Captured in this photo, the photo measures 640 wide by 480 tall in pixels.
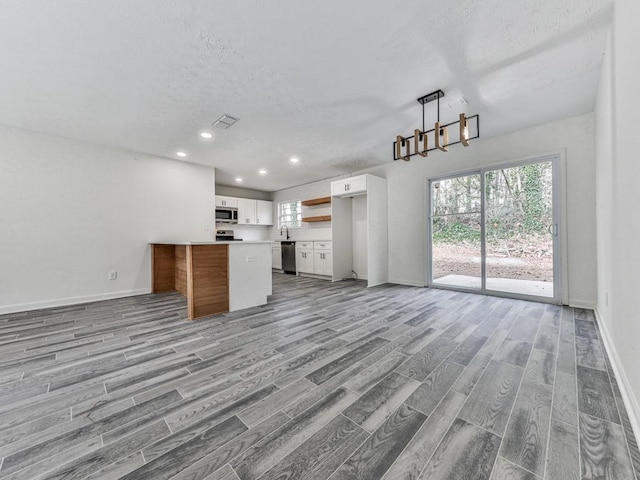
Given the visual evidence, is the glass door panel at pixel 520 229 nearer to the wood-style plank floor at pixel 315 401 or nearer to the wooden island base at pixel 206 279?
the wood-style plank floor at pixel 315 401

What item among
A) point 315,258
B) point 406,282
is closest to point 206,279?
point 315,258

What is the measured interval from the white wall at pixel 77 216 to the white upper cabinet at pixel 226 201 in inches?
Answer: 53.5

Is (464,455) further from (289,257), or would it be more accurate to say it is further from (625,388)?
(289,257)

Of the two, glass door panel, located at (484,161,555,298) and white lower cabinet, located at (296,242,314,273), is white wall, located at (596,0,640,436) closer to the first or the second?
glass door panel, located at (484,161,555,298)

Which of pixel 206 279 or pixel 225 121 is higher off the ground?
pixel 225 121

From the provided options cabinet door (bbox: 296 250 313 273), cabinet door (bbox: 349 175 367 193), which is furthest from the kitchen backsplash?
cabinet door (bbox: 349 175 367 193)

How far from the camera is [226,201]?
6.53 m

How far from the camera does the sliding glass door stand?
11.6 feet

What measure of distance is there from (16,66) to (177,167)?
2666 mm

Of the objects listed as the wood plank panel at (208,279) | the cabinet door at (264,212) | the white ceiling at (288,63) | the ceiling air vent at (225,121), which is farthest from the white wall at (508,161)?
the cabinet door at (264,212)

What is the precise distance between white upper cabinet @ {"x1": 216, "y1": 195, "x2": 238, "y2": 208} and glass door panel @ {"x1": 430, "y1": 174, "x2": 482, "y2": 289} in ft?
15.9

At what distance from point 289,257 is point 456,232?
4054 millimetres

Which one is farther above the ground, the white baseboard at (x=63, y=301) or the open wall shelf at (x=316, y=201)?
the open wall shelf at (x=316, y=201)

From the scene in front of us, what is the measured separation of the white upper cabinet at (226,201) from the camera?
6.38 metres
